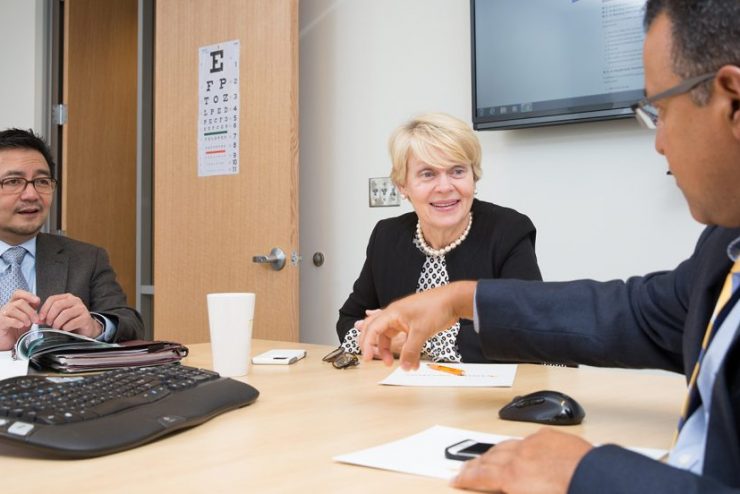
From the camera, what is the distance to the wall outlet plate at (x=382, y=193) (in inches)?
117

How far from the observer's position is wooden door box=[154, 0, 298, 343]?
3.00m

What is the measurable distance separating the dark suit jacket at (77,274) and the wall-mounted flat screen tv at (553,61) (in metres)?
1.37

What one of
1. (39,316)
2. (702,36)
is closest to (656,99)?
(702,36)

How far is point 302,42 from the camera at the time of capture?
3.32 meters

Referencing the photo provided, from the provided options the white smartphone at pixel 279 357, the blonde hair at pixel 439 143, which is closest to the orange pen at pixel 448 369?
the white smartphone at pixel 279 357

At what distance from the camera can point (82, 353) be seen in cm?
145

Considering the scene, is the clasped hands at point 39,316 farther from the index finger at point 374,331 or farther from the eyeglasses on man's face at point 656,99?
the eyeglasses on man's face at point 656,99

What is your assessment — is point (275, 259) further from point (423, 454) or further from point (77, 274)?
point (423, 454)

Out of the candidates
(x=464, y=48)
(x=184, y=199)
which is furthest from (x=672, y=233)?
(x=184, y=199)

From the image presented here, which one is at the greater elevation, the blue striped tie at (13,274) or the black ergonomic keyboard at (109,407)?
the blue striped tie at (13,274)

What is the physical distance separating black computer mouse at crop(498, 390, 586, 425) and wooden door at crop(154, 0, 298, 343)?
2.01m

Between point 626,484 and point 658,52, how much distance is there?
467mm

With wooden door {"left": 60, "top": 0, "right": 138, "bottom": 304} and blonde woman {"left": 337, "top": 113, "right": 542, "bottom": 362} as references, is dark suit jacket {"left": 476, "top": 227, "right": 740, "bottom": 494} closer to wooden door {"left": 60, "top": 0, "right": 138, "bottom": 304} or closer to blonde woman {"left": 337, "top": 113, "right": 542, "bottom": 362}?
blonde woman {"left": 337, "top": 113, "right": 542, "bottom": 362}

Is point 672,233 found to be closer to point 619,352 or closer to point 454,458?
point 619,352
